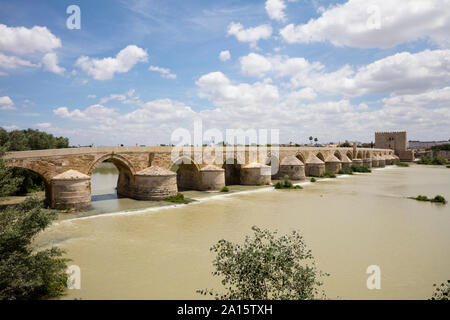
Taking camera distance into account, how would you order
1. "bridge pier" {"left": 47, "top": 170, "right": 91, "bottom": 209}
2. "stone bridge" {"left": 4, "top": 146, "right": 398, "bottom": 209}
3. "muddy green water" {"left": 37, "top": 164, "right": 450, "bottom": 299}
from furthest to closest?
"stone bridge" {"left": 4, "top": 146, "right": 398, "bottom": 209} → "bridge pier" {"left": 47, "top": 170, "right": 91, "bottom": 209} → "muddy green water" {"left": 37, "top": 164, "right": 450, "bottom": 299}

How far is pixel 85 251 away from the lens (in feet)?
33.6

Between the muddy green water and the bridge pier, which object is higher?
the bridge pier

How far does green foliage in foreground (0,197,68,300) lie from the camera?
5949 mm

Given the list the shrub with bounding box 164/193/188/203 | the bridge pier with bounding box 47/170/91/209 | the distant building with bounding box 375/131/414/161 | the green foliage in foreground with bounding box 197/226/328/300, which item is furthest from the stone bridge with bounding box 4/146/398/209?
the distant building with bounding box 375/131/414/161

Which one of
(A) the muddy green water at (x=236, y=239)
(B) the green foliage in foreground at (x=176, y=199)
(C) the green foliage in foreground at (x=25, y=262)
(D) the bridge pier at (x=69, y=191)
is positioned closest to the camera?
(C) the green foliage in foreground at (x=25, y=262)

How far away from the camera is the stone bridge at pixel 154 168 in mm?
16125

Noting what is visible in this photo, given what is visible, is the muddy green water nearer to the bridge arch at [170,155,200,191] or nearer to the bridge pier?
the bridge pier

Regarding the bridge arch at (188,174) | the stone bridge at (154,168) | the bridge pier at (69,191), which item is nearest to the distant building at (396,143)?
the stone bridge at (154,168)

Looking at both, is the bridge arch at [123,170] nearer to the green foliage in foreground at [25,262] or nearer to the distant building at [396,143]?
the green foliage in foreground at [25,262]

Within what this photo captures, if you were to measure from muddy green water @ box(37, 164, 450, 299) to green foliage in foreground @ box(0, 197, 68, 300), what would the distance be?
26.9 inches

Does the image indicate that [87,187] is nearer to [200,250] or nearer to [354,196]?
[200,250]

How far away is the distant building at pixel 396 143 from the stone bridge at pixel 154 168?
51.4m
